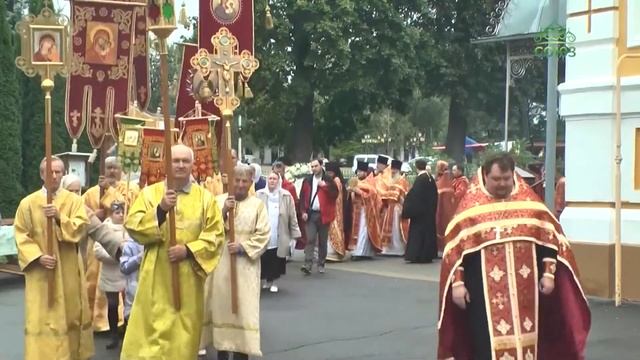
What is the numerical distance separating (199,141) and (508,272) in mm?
3759

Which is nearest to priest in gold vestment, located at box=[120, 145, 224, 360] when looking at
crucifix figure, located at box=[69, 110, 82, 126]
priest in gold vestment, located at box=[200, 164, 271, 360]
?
priest in gold vestment, located at box=[200, 164, 271, 360]

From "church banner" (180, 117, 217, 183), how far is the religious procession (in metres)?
0.02

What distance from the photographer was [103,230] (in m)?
7.94

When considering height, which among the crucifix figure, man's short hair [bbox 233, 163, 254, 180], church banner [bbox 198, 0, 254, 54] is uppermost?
church banner [bbox 198, 0, 254, 54]

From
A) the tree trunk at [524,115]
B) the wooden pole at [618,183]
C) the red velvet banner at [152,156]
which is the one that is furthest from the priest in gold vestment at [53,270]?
the tree trunk at [524,115]

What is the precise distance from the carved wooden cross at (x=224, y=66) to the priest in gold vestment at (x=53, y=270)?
151 centimetres

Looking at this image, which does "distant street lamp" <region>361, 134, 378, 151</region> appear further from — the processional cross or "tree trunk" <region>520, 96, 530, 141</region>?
the processional cross

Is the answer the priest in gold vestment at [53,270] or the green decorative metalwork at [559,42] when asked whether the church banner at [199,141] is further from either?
the green decorative metalwork at [559,42]

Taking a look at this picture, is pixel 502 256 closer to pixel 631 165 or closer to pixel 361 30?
pixel 631 165

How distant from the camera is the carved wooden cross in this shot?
798 cm

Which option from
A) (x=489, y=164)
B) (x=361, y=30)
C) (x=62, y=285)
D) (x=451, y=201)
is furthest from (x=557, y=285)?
(x=361, y=30)

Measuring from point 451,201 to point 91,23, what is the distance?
9.31m

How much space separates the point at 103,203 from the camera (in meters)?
9.68

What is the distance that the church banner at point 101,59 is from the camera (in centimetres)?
998
